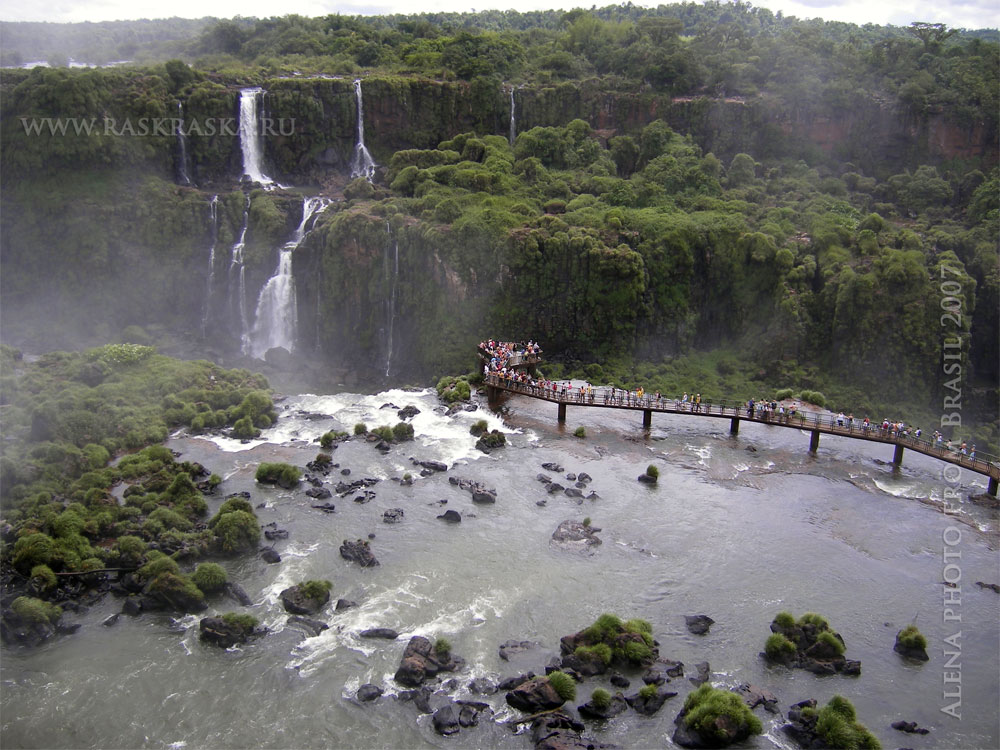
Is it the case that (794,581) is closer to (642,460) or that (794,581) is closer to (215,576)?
(642,460)

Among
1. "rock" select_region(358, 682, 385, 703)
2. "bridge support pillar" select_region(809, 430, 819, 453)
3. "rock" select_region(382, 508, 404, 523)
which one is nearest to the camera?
"rock" select_region(358, 682, 385, 703)

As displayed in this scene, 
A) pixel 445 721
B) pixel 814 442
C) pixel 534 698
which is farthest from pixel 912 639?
pixel 814 442

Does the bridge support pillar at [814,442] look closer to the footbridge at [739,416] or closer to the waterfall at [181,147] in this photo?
the footbridge at [739,416]

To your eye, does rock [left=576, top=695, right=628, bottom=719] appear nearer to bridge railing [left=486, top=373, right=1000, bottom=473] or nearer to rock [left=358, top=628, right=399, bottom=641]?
rock [left=358, top=628, right=399, bottom=641]

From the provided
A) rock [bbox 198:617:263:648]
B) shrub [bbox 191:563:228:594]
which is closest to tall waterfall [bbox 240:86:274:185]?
shrub [bbox 191:563:228:594]

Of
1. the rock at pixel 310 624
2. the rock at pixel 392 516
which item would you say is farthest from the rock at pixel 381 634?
the rock at pixel 392 516

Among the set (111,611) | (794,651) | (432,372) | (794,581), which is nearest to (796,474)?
(794,581)
